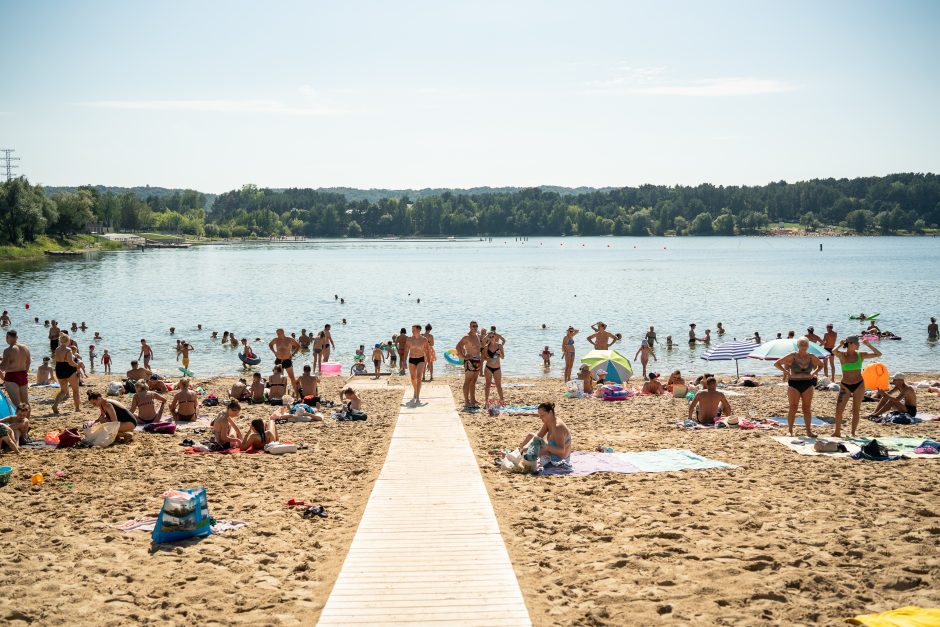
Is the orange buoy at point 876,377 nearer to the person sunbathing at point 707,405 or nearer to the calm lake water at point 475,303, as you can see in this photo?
the person sunbathing at point 707,405

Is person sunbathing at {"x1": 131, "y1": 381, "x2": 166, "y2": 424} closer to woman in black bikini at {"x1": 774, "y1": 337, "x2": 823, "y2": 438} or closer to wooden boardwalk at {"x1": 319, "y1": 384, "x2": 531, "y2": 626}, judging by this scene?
wooden boardwalk at {"x1": 319, "y1": 384, "x2": 531, "y2": 626}

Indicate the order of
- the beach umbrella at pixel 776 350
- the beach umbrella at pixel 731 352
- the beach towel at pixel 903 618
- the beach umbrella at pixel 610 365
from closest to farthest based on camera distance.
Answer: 1. the beach towel at pixel 903 618
2. the beach umbrella at pixel 776 350
3. the beach umbrella at pixel 731 352
4. the beach umbrella at pixel 610 365

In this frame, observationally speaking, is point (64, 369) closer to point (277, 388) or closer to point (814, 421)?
point (277, 388)

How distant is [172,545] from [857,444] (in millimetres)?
9483

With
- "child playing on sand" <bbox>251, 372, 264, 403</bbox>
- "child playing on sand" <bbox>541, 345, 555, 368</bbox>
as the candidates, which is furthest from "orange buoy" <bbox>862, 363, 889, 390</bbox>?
"child playing on sand" <bbox>541, 345, 555, 368</bbox>

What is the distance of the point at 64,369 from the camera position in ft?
50.4

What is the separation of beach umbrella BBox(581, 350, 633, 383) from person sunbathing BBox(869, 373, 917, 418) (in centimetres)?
618

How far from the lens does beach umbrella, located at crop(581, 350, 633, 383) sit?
18922 millimetres

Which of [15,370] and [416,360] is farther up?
[15,370]

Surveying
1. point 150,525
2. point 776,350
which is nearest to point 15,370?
point 150,525

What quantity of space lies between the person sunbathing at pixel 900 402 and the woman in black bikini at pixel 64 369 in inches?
614

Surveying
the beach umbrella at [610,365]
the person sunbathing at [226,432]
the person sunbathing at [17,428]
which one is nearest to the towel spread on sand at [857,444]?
the beach umbrella at [610,365]

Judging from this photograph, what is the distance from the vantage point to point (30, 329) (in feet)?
123

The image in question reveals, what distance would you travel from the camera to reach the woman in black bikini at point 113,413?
39.2 feet
